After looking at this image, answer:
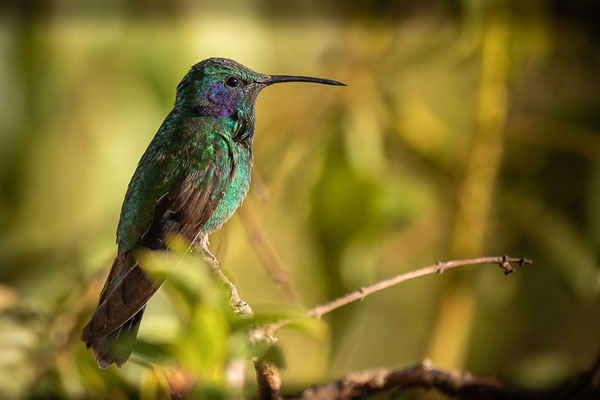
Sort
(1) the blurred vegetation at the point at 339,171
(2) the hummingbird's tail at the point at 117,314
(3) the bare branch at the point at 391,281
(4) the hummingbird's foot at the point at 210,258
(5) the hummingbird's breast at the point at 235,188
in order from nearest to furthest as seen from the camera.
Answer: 1. (3) the bare branch at the point at 391,281
2. (2) the hummingbird's tail at the point at 117,314
3. (4) the hummingbird's foot at the point at 210,258
4. (5) the hummingbird's breast at the point at 235,188
5. (1) the blurred vegetation at the point at 339,171

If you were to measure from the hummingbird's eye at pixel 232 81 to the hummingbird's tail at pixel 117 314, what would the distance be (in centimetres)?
52

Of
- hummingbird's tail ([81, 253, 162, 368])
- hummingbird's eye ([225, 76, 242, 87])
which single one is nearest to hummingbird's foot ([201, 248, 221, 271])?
hummingbird's tail ([81, 253, 162, 368])

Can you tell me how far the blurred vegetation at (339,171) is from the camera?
1.88 m

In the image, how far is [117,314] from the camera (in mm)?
1081

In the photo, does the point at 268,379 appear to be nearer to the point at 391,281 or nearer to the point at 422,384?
the point at 391,281

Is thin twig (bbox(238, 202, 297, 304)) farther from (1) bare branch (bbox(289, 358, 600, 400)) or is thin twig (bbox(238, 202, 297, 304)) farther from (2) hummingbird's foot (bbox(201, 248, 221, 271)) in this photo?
(1) bare branch (bbox(289, 358, 600, 400))

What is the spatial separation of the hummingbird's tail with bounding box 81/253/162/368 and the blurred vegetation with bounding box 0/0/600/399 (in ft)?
0.93

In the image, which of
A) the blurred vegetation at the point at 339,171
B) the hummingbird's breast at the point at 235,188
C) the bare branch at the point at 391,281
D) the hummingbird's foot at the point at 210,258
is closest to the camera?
the bare branch at the point at 391,281

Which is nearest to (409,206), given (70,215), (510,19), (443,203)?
(443,203)

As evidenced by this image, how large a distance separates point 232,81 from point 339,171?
72 cm

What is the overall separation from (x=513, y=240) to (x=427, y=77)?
1220 mm

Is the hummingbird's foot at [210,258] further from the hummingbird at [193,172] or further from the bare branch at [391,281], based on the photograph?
the bare branch at [391,281]

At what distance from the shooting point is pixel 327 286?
209 cm

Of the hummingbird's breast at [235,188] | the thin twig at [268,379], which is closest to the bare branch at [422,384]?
the thin twig at [268,379]
